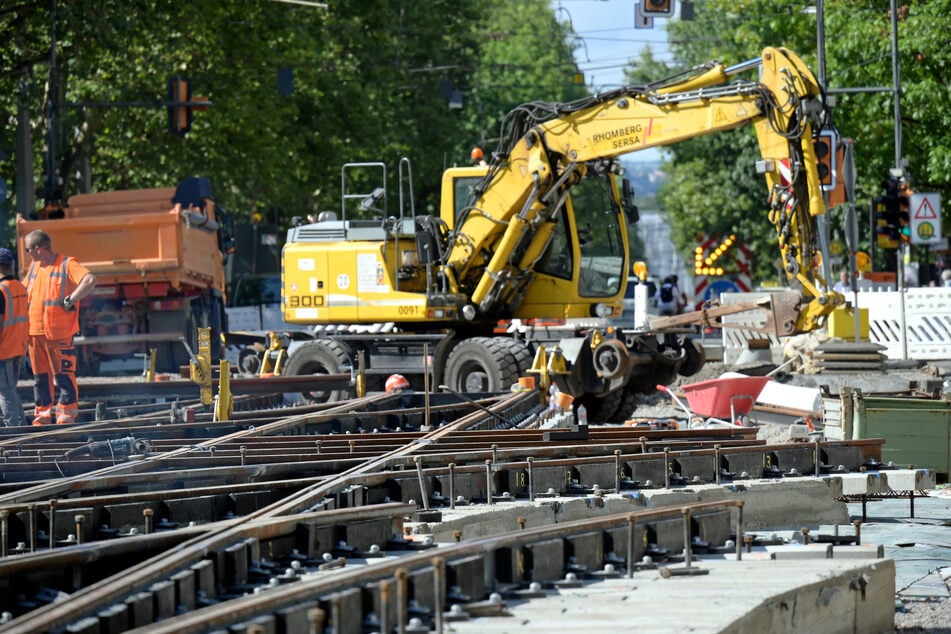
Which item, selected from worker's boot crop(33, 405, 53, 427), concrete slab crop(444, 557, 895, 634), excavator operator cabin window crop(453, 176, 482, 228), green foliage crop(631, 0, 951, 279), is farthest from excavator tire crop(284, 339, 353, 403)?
green foliage crop(631, 0, 951, 279)

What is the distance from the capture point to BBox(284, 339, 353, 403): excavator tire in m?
22.8

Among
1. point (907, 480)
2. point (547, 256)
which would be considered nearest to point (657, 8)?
point (547, 256)

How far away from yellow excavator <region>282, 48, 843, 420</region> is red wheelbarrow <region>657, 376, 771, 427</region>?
52.9 inches

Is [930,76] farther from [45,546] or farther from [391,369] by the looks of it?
[45,546]

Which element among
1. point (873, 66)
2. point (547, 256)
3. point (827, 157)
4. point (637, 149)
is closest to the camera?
point (827, 157)

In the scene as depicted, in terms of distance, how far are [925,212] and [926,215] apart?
0.06 metres

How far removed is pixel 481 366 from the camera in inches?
828

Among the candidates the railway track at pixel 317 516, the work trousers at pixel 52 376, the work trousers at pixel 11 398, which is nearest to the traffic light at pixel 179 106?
the work trousers at pixel 52 376

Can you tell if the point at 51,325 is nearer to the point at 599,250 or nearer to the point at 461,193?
the point at 461,193

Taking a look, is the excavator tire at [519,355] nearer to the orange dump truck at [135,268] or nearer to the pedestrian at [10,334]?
the orange dump truck at [135,268]

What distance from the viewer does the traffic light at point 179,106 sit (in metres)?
30.7

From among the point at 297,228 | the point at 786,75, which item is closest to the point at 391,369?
the point at 297,228

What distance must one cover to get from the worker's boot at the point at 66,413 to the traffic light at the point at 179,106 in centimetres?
1569

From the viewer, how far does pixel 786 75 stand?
19.1m
